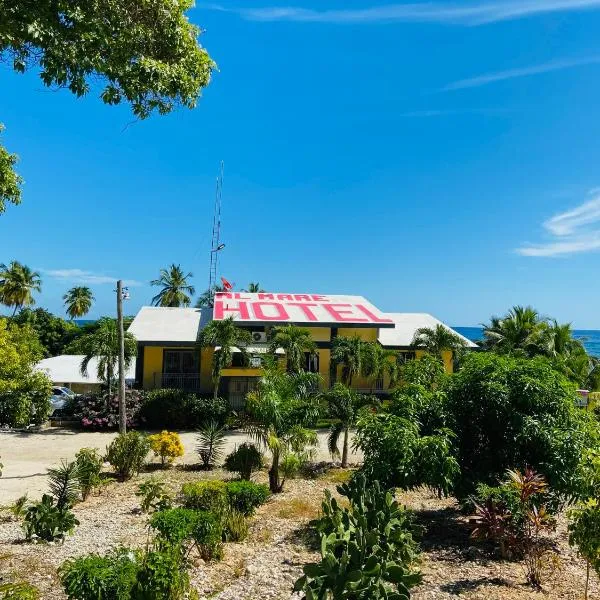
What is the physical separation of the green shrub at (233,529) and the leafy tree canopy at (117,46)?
762 cm

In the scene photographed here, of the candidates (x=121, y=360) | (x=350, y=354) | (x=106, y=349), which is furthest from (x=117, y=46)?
(x=350, y=354)

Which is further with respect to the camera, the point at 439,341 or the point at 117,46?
the point at 439,341

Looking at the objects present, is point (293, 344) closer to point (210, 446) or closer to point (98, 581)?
point (210, 446)

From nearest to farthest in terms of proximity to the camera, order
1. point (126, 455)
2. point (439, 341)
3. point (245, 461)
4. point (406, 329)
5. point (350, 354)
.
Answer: point (245, 461) → point (126, 455) → point (350, 354) → point (439, 341) → point (406, 329)

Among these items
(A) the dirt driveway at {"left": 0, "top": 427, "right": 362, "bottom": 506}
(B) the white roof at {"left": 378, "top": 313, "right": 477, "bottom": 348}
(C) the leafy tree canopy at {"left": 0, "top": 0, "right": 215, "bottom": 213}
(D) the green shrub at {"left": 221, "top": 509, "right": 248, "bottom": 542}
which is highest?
(C) the leafy tree canopy at {"left": 0, "top": 0, "right": 215, "bottom": 213}

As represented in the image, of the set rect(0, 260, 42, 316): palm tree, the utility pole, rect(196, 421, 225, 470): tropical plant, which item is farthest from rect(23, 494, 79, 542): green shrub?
rect(0, 260, 42, 316): palm tree

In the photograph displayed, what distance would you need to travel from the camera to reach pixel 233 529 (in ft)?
31.4

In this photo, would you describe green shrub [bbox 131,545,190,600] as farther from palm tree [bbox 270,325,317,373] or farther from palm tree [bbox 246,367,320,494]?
palm tree [bbox 270,325,317,373]

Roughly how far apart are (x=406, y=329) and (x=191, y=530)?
1069 inches

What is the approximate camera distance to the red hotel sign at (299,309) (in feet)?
94.2

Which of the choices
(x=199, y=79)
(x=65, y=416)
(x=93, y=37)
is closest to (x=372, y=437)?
(x=199, y=79)

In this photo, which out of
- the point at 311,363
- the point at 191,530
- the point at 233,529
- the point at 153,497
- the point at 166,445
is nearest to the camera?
the point at 191,530

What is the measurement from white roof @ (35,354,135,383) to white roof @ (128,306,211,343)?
8.30 feet

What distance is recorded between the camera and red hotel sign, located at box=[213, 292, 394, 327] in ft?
94.2
